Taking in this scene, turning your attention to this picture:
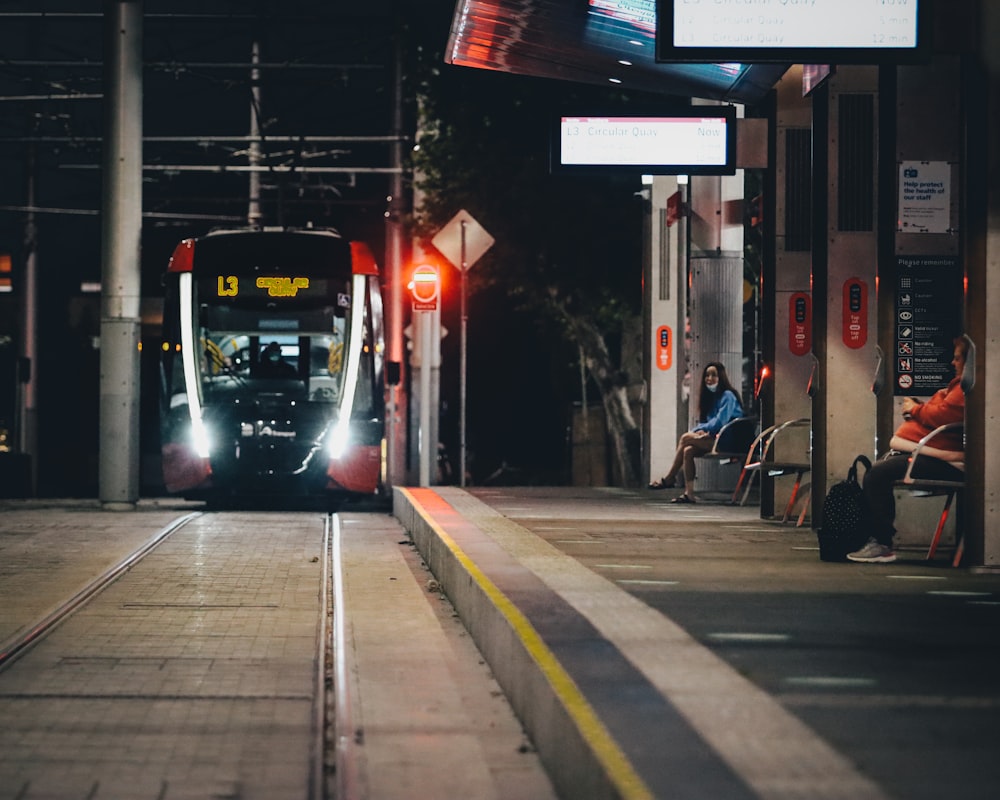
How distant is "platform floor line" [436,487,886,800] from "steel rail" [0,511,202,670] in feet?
8.57

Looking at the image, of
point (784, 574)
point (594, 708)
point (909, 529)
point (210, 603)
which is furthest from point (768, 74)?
point (594, 708)

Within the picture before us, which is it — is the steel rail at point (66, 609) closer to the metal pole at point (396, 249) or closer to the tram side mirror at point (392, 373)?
the tram side mirror at point (392, 373)

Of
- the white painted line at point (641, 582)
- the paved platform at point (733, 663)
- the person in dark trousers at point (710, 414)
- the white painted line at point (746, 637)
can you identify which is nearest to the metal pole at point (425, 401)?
the person in dark trousers at point (710, 414)

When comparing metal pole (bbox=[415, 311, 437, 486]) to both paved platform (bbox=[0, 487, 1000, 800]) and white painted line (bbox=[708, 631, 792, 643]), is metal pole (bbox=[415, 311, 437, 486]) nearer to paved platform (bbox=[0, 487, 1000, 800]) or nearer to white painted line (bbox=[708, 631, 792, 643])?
paved platform (bbox=[0, 487, 1000, 800])

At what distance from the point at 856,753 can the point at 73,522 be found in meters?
14.2

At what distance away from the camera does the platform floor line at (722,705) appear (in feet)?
16.0

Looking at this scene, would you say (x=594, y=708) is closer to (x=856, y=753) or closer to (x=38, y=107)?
(x=856, y=753)

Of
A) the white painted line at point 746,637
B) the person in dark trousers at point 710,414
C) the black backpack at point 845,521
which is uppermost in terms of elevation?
the person in dark trousers at point 710,414

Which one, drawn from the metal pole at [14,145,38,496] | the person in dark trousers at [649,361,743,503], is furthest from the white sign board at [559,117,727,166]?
the metal pole at [14,145,38,496]

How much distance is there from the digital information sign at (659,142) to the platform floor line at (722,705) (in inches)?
277

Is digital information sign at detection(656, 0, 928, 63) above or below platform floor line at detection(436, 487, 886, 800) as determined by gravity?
above

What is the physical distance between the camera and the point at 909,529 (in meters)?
13.0

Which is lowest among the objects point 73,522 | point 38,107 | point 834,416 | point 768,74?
point 73,522

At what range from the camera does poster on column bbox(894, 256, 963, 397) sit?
13.2 metres
